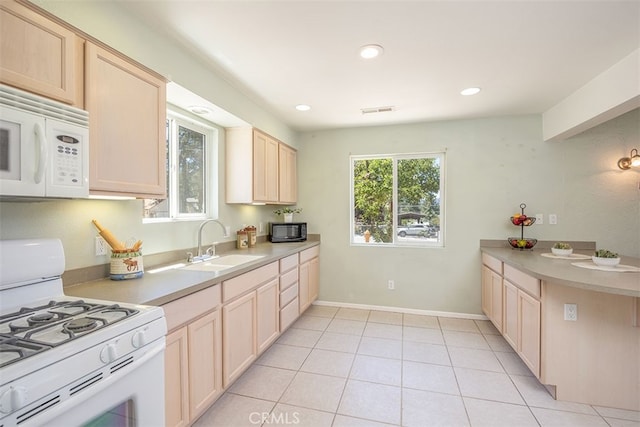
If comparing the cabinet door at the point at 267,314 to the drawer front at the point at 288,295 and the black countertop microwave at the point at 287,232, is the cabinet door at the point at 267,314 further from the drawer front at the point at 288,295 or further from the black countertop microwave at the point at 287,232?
the black countertop microwave at the point at 287,232

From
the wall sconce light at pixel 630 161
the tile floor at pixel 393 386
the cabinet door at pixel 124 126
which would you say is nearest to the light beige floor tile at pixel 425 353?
the tile floor at pixel 393 386

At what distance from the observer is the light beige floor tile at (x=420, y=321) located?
337cm

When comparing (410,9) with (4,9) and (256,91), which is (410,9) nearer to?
(256,91)

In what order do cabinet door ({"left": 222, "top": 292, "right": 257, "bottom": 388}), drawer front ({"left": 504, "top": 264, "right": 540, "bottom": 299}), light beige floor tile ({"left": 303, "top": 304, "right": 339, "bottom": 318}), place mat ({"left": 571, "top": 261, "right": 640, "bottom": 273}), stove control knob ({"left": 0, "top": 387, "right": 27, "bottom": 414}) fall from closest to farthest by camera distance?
1. stove control knob ({"left": 0, "top": 387, "right": 27, "bottom": 414})
2. cabinet door ({"left": 222, "top": 292, "right": 257, "bottom": 388})
3. place mat ({"left": 571, "top": 261, "right": 640, "bottom": 273})
4. drawer front ({"left": 504, "top": 264, "right": 540, "bottom": 299})
5. light beige floor tile ({"left": 303, "top": 304, "right": 339, "bottom": 318})

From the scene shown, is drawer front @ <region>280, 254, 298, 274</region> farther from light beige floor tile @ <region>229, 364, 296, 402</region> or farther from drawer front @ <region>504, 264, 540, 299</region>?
drawer front @ <region>504, 264, 540, 299</region>

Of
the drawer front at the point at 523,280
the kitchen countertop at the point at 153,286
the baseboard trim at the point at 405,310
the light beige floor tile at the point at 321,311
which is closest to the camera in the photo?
the kitchen countertop at the point at 153,286

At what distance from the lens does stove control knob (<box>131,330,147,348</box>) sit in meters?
1.06

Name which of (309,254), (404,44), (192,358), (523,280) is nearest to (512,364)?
(523,280)

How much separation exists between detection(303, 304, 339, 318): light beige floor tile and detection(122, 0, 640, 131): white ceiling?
2.51m

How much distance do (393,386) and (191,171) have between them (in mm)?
2467

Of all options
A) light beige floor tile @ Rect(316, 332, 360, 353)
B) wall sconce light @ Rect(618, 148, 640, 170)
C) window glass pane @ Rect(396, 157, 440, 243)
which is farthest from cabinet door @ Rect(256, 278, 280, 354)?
wall sconce light @ Rect(618, 148, 640, 170)

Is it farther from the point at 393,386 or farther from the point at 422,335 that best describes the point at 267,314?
the point at 422,335

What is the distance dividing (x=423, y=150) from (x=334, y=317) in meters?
2.35

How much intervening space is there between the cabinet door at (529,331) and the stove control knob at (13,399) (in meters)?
2.73
